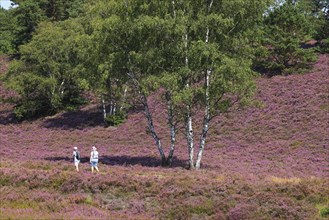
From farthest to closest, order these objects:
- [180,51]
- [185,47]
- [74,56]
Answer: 1. [74,56]
2. [185,47]
3. [180,51]

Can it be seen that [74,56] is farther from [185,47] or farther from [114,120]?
[185,47]

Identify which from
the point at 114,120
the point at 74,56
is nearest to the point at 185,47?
the point at 114,120

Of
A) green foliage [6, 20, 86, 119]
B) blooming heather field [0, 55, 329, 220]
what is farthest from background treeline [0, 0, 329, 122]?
blooming heather field [0, 55, 329, 220]

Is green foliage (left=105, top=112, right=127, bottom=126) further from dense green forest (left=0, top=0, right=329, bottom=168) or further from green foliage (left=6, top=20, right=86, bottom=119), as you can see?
dense green forest (left=0, top=0, right=329, bottom=168)

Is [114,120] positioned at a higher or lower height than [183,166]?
higher

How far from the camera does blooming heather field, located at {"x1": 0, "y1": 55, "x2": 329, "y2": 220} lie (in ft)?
65.2

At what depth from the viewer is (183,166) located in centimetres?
3097

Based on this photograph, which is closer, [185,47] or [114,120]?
[185,47]

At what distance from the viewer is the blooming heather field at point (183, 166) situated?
19875mm

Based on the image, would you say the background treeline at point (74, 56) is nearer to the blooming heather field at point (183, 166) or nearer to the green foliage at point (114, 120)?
the green foliage at point (114, 120)

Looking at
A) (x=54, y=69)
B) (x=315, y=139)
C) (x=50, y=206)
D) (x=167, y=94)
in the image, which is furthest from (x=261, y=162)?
(x=54, y=69)

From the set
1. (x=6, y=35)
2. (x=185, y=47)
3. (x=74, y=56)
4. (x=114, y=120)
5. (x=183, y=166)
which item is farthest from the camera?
(x=6, y=35)

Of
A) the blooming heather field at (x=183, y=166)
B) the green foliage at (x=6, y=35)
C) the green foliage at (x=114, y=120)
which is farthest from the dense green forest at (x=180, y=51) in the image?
the green foliage at (x=6, y=35)

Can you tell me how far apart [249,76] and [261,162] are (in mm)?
6989
